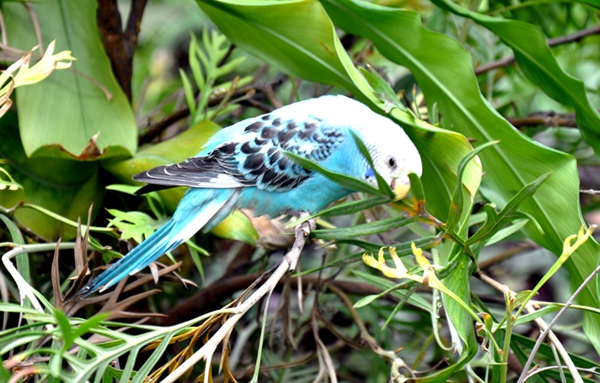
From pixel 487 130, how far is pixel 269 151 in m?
0.41

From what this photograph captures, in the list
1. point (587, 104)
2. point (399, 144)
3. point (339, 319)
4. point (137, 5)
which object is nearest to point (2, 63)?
point (137, 5)

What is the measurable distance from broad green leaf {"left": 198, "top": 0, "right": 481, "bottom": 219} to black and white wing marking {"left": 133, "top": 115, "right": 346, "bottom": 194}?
0.10 metres

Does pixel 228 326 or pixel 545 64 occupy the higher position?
pixel 545 64

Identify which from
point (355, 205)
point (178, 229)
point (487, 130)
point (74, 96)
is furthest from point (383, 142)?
point (74, 96)

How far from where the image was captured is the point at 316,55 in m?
1.04

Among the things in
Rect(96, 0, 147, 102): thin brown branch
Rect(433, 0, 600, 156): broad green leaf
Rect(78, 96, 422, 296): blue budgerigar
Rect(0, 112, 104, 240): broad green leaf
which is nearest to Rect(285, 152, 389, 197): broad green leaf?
Rect(78, 96, 422, 296): blue budgerigar

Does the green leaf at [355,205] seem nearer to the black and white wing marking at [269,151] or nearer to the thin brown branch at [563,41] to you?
the black and white wing marking at [269,151]

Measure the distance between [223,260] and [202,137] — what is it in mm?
542

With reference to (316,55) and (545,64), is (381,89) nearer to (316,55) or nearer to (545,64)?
(316,55)

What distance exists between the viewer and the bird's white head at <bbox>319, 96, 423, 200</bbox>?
1.00 metres

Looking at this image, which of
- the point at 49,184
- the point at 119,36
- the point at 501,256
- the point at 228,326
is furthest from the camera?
the point at 501,256

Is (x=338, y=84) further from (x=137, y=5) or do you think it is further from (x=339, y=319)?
(x=339, y=319)

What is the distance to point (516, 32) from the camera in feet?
3.51

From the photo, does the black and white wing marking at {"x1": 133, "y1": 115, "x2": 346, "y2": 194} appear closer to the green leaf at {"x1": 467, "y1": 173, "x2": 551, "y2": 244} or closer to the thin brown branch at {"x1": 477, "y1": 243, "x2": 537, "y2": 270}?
the green leaf at {"x1": 467, "y1": 173, "x2": 551, "y2": 244}
